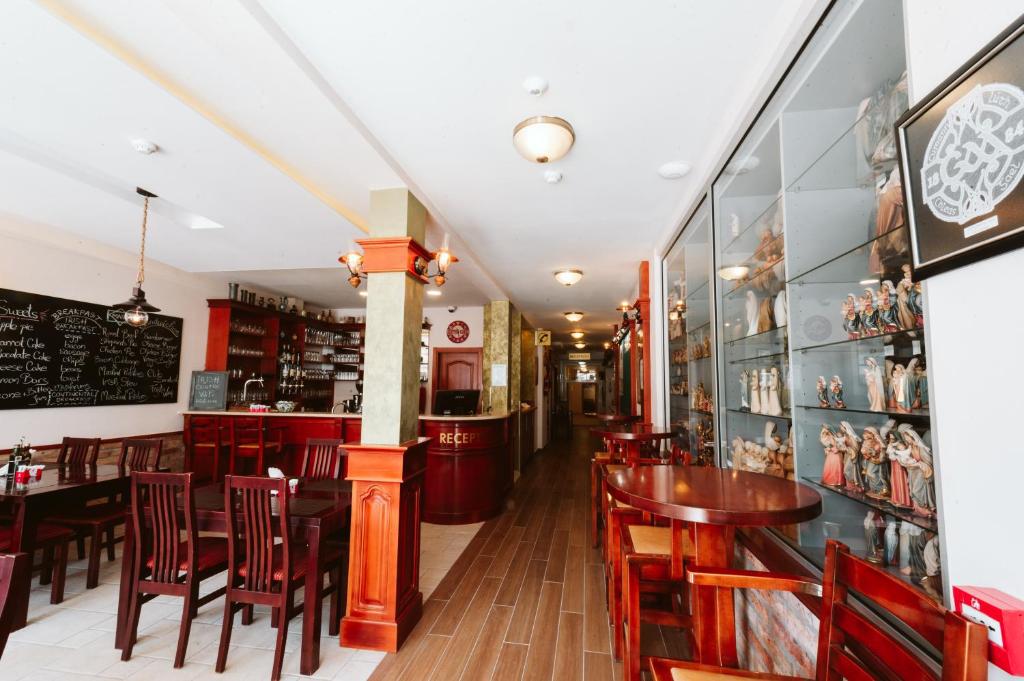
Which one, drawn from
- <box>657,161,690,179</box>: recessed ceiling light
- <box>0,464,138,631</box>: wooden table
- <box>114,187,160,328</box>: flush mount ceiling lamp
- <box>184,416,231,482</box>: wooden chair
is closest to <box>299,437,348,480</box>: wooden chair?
<box>0,464,138,631</box>: wooden table

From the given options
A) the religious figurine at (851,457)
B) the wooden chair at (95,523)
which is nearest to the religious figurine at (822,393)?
the religious figurine at (851,457)

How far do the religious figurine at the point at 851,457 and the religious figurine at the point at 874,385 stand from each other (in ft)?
0.54

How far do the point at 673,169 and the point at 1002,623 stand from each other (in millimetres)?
2850

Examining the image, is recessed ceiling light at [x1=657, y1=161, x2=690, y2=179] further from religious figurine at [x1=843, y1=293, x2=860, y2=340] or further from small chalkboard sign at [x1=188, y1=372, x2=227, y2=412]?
small chalkboard sign at [x1=188, y1=372, x2=227, y2=412]

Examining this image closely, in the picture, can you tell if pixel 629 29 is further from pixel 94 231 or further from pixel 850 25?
pixel 94 231

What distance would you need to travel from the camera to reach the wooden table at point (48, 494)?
288 cm

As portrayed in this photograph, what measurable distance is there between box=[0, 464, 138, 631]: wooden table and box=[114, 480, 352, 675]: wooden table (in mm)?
501

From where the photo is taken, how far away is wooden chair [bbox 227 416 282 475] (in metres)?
5.80

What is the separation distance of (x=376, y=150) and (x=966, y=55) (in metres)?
2.60

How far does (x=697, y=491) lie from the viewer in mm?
1657

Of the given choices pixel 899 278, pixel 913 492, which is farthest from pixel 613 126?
pixel 913 492

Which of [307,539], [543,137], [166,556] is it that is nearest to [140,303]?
[166,556]

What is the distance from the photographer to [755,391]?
8.13 feet

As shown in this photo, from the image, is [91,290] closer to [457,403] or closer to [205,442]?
[205,442]
